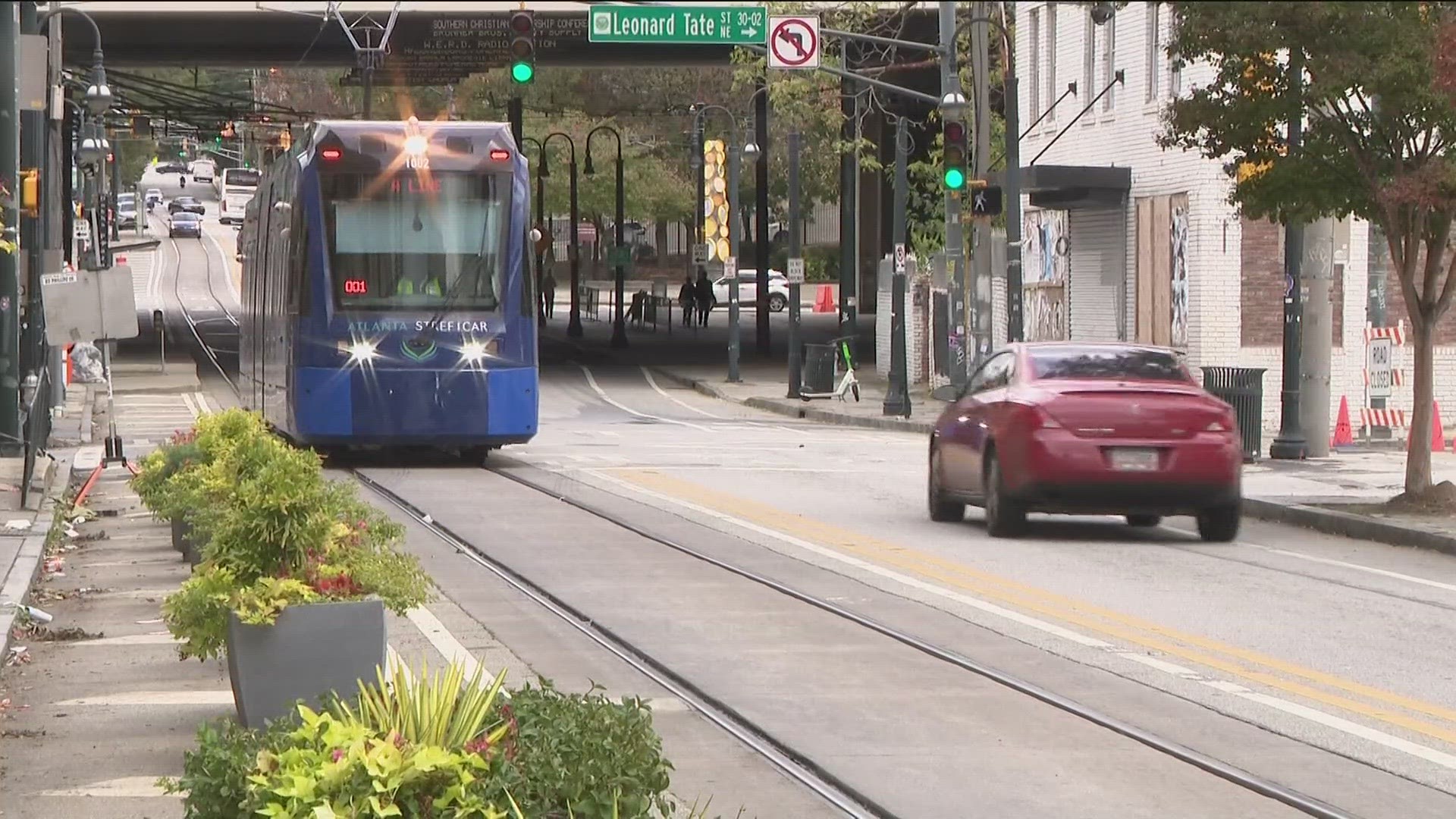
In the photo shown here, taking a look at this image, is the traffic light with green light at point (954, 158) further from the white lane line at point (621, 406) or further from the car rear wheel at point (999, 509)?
the car rear wheel at point (999, 509)

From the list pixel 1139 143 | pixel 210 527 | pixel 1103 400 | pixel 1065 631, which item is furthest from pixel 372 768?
pixel 1139 143

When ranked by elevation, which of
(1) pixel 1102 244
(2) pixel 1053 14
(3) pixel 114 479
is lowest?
(3) pixel 114 479

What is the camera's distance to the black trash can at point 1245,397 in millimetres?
26859

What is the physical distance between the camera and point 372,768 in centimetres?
596

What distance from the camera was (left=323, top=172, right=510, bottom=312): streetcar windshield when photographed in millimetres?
23844

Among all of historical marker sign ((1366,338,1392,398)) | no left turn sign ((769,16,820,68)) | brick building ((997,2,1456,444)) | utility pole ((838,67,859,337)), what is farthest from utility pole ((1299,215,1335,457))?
utility pole ((838,67,859,337))

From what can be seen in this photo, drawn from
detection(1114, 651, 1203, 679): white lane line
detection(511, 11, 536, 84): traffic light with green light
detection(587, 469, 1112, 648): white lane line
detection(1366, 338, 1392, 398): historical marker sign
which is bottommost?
detection(587, 469, 1112, 648): white lane line

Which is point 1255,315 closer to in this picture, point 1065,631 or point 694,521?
point 694,521

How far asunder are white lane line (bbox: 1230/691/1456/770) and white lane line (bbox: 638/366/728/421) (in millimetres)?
29443

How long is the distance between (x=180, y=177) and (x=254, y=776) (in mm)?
152756

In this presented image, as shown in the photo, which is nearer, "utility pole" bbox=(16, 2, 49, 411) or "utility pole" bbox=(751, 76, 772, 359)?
"utility pole" bbox=(16, 2, 49, 411)

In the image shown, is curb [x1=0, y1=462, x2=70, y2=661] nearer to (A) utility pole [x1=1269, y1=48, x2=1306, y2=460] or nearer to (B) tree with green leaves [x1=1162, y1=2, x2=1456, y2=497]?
(B) tree with green leaves [x1=1162, y1=2, x2=1456, y2=497]

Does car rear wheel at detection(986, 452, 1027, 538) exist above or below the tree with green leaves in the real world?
below

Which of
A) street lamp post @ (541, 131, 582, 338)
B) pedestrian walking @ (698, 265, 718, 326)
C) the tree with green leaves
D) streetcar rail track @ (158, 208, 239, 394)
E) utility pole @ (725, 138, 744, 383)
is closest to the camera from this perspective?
the tree with green leaves
